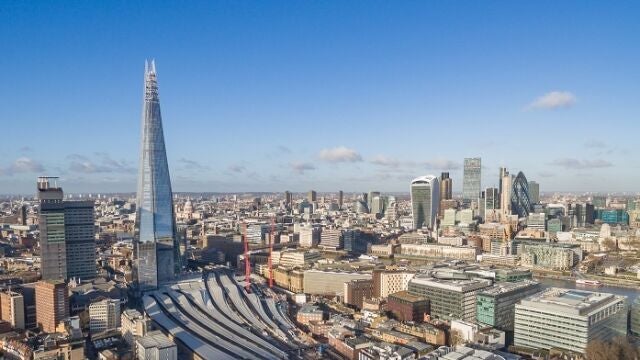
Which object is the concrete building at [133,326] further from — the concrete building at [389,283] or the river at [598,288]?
the river at [598,288]

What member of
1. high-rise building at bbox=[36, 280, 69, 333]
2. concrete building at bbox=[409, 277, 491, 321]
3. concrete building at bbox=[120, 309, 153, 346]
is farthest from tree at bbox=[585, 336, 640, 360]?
high-rise building at bbox=[36, 280, 69, 333]

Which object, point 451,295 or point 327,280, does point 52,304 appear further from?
point 451,295

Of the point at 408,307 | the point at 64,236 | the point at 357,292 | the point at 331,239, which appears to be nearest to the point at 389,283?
the point at 357,292

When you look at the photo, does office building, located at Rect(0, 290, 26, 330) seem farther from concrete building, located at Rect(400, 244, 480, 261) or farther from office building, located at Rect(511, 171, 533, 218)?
office building, located at Rect(511, 171, 533, 218)

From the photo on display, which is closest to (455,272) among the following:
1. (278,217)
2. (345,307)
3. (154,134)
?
(345,307)

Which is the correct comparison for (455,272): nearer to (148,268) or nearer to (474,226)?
(148,268)

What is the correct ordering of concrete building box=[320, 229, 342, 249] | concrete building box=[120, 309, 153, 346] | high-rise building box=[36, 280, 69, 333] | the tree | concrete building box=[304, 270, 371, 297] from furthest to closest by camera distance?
concrete building box=[320, 229, 342, 249], concrete building box=[304, 270, 371, 297], high-rise building box=[36, 280, 69, 333], concrete building box=[120, 309, 153, 346], the tree
